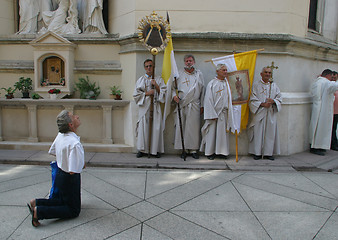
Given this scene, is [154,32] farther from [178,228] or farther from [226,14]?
[178,228]

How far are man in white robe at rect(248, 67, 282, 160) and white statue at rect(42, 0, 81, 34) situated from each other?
14.5ft

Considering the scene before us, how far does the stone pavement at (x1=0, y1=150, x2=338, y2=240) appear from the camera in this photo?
3.20 meters

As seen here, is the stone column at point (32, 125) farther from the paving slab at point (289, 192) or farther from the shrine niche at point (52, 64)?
the paving slab at point (289, 192)

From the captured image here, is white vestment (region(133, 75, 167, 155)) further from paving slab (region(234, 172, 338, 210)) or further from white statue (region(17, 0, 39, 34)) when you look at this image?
white statue (region(17, 0, 39, 34))

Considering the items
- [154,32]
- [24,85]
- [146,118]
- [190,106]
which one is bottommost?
[146,118]

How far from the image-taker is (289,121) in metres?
6.29

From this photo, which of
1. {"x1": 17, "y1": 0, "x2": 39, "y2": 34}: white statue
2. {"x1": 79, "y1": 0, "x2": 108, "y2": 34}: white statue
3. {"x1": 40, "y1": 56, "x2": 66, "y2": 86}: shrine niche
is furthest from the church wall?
{"x1": 79, "y1": 0, "x2": 108, "y2": 34}: white statue

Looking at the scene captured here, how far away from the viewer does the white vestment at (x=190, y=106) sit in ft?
19.3

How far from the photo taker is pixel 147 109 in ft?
19.4

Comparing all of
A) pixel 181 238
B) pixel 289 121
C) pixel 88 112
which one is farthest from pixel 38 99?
pixel 289 121

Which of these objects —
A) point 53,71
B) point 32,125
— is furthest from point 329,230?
point 53,71

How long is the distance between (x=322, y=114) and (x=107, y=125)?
4.79 m

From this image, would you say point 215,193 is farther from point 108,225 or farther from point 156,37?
point 156,37

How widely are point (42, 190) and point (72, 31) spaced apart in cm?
415
